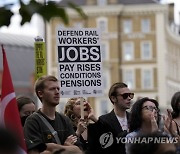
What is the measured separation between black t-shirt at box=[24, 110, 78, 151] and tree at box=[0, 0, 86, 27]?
3235 millimetres

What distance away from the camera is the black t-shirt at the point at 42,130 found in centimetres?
765

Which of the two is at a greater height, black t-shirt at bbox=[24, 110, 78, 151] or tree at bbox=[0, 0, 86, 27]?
tree at bbox=[0, 0, 86, 27]

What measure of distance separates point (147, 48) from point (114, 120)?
84.8 meters

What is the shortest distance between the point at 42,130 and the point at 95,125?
1.02 metres

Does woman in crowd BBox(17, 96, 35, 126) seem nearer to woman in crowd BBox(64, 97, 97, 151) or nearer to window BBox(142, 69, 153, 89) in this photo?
A: woman in crowd BBox(64, 97, 97, 151)

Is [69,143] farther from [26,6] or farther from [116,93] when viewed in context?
[26,6]

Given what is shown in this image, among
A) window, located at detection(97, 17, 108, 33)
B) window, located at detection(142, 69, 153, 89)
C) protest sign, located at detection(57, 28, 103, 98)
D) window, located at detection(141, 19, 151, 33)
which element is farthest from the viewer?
window, located at detection(141, 19, 151, 33)

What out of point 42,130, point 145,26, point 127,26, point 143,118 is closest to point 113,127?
point 143,118

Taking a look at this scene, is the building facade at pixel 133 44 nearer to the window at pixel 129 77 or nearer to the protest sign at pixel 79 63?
the window at pixel 129 77

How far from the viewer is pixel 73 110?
9.80 metres

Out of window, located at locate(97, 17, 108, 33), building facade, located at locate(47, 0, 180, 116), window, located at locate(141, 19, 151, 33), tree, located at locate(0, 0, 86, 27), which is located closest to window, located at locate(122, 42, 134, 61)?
building facade, located at locate(47, 0, 180, 116)

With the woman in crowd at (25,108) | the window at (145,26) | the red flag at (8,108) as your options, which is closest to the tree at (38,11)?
the red flag at (8,108)

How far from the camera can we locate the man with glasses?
8.60 m

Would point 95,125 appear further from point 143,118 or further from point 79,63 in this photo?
point 79,63
